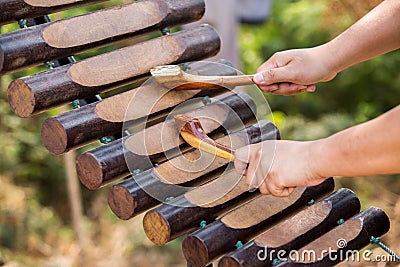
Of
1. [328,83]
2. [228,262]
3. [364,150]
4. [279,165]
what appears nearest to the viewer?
[364,150]

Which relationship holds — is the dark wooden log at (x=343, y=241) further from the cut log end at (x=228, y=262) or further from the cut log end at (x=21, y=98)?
the cut log end at (x=21, y=98)

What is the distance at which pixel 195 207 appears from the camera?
140 cm

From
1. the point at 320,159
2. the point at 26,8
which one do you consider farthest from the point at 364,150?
the point at 26,8

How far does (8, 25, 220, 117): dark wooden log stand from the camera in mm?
1404

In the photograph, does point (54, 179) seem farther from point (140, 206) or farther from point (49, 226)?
point (140, 206)

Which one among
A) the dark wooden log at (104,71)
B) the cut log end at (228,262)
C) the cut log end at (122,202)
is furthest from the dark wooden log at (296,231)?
the dark wooden log at (104,71)

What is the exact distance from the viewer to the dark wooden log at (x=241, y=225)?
135 centimetres

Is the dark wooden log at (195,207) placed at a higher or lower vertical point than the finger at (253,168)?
lower

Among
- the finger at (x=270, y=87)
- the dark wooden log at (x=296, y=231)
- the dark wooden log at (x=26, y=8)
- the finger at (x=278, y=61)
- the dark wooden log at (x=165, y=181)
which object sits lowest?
the dark wooden log at (x=296, y=231)

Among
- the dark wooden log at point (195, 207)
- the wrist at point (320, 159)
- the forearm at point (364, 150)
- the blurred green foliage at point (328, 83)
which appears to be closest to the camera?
the forearm at point (364, 150)

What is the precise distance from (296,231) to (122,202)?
0.36m

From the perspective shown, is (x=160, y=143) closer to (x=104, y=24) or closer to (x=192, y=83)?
(x=192, y=83)

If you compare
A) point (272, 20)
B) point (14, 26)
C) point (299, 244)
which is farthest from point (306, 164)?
point (272, 20)

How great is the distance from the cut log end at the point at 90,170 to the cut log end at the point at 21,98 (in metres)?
0.14
